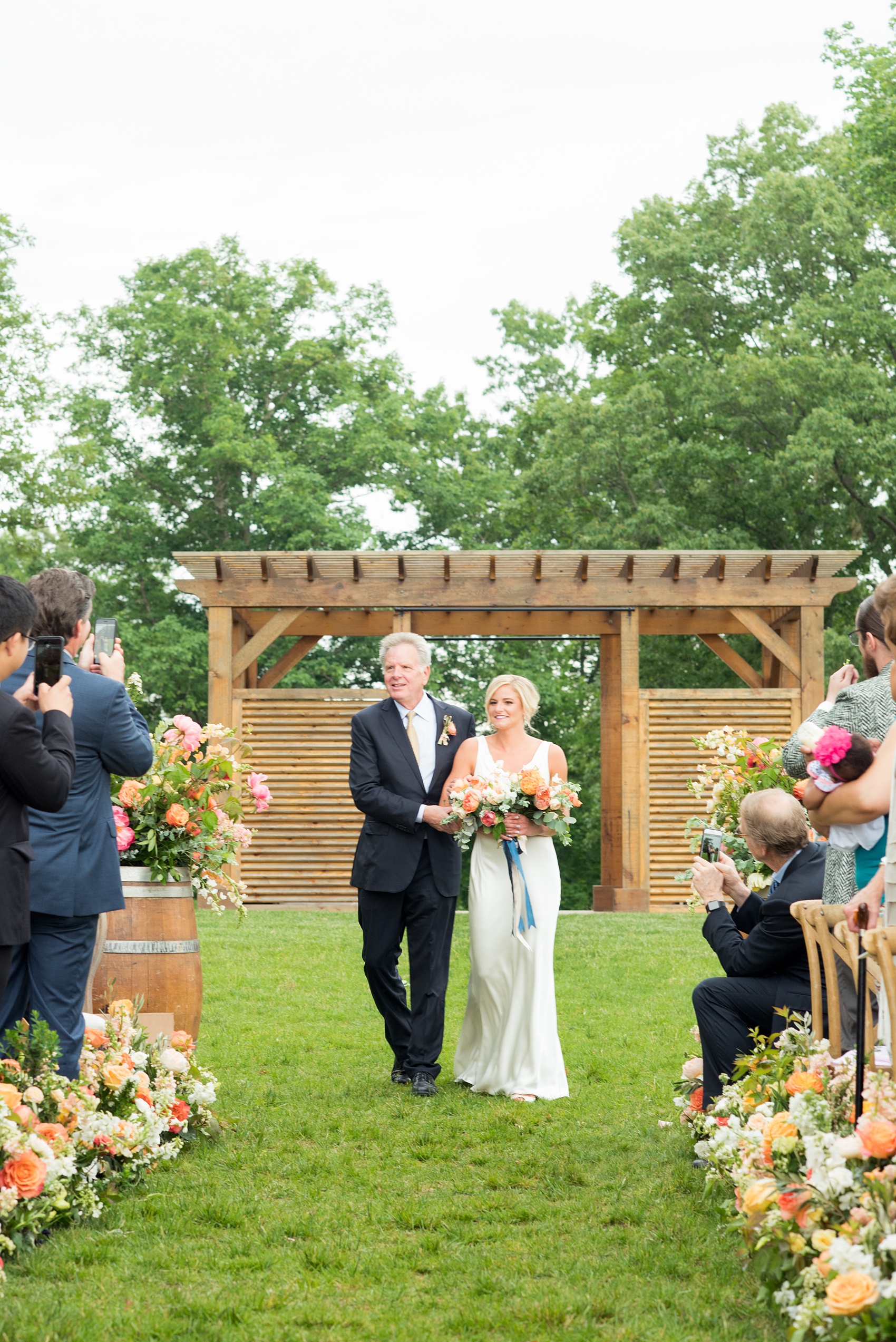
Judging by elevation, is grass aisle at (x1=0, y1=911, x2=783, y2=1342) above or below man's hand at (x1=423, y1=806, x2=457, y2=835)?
below

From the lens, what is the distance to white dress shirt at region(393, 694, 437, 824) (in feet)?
22.0

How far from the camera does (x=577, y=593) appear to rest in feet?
49.2

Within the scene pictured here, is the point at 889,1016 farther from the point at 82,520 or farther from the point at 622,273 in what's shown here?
the point at 622,273

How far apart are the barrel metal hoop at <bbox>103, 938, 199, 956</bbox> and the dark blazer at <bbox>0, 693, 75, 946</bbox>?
180cm

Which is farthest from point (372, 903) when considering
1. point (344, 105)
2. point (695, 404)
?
point (695, 404)

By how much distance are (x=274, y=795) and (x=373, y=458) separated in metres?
13.4

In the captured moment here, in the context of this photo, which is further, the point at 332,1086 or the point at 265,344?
the point at 265,344

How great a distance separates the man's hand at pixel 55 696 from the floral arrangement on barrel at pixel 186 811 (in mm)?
1553

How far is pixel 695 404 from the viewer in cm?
2506

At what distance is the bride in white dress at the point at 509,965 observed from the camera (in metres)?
6.26

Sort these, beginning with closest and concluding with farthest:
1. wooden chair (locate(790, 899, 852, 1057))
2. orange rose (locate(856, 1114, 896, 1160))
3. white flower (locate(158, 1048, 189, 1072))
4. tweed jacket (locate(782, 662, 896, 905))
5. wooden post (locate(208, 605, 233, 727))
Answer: orange rose (locate(856, 1114, 896, 1160)) → wooden chair (locate(790, 899, 852, 1057)) → tweed jacket (locate(782, 662, 896, 905)) → white flower (locate(158, 1048, 189, 1072)) → wooden post (locate(208, 605, 233, 727))

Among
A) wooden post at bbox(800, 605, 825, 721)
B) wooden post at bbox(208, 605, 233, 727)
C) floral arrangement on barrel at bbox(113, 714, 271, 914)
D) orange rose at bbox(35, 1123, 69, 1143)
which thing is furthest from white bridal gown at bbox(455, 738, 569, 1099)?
wooden post at bbox(800, 605, 825, 721)

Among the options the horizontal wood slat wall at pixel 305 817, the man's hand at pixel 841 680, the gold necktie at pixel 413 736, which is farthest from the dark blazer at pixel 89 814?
the horizontal wood slat wall at pixel 305 817

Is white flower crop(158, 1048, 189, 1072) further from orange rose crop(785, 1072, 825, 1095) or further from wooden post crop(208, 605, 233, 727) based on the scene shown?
wooden post crop(208, 605, 233, 727)
